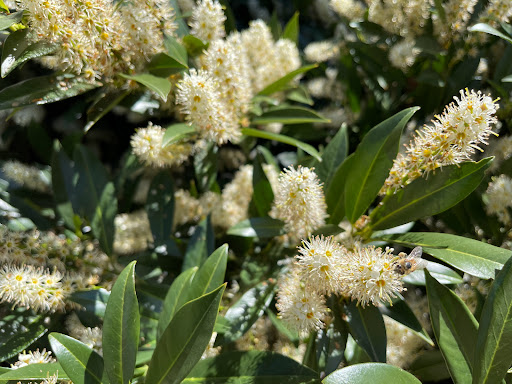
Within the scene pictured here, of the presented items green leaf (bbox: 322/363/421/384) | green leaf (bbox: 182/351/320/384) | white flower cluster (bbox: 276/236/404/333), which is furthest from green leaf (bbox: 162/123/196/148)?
green leaf (bbox: 322/363/421/384)

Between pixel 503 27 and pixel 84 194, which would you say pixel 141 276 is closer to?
pixel 84 194

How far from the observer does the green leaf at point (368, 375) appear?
30.6 inches

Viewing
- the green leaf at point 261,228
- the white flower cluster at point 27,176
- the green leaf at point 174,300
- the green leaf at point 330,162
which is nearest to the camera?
the green leaf at point 174,300

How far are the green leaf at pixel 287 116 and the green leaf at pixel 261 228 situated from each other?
0.33 metres

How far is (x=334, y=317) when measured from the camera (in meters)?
1.04

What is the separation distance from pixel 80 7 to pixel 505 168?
47.0 inches

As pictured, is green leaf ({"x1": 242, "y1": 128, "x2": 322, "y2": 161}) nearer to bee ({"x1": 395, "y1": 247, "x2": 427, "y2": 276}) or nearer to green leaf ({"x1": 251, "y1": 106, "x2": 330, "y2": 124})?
green leaf ({"x1": 251, "y1": 106, "x2": 330, "y2": 124})

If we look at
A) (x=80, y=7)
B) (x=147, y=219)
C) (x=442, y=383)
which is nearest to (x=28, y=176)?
(x=147, y=219)

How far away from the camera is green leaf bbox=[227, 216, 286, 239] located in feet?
3.73

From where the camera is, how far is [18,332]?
108 cm

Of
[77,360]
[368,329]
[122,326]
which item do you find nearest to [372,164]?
[368,329]

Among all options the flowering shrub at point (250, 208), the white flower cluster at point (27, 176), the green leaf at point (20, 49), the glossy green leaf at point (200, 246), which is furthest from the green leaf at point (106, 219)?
the green leaf at point (20, 49)

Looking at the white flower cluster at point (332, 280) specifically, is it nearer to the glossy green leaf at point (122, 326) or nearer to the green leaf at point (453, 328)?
the green leaf at point (453, 328)

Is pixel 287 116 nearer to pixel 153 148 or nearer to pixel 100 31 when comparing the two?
pixel 153 148
